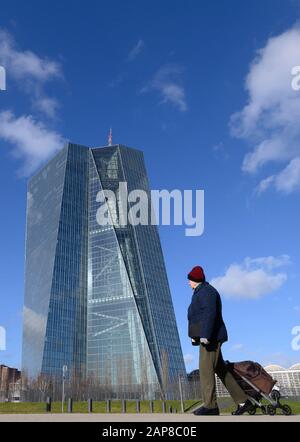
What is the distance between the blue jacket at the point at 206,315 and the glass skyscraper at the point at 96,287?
9652cm

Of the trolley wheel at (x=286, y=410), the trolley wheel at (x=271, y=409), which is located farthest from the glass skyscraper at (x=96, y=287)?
the trolley wheel at (x=271, y=409)

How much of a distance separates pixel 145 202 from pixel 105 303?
126 feet

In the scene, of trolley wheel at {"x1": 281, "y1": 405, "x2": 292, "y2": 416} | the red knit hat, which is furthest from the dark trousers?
trolley wheel at {"x1": 281, "y1": 405, "x2": 292, "y2": 416}

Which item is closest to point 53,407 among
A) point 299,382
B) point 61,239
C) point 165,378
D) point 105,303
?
point 165,378

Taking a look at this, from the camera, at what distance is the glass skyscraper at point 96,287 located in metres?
116

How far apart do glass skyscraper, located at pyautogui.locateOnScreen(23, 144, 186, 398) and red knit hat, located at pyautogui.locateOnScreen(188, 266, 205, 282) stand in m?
96.4

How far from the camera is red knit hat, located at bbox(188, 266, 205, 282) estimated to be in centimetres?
877

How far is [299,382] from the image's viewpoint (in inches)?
6230

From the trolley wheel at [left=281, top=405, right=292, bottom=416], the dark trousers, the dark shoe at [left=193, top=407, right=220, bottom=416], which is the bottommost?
the trolley wheel at [left=281, top=405, right=292, bottom=416]

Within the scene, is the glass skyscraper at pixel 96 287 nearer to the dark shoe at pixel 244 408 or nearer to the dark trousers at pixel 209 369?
the dark shoe at pixel 244 408

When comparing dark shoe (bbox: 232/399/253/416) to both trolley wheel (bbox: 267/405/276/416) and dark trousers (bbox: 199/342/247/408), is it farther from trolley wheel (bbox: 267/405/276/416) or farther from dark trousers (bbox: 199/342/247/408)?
trolley wheel (bbox: 267/405/276/416)

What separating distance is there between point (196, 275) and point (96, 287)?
406ft

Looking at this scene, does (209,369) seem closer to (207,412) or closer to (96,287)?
(207,412)
